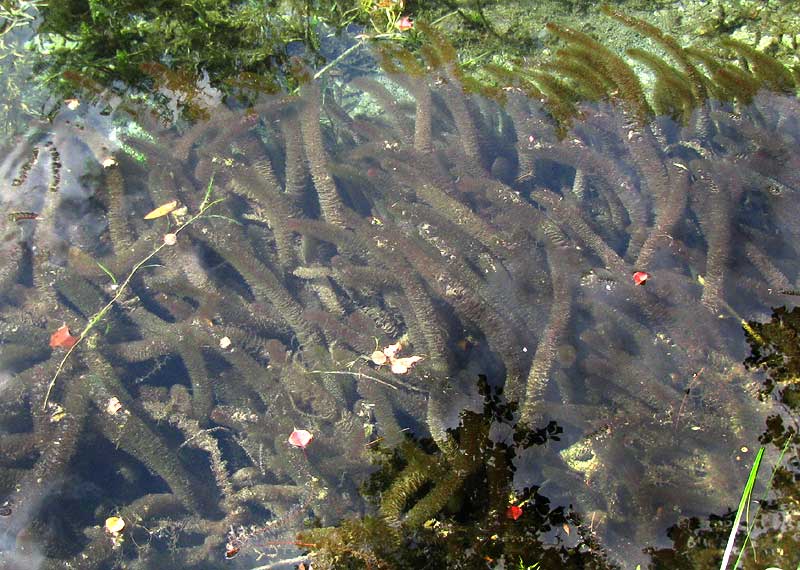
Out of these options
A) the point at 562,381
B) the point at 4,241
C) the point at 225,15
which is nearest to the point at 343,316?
the point at 562,381

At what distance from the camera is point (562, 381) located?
2.43 m

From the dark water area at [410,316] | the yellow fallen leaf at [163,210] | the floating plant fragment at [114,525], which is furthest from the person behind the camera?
the yellow fallen leaf at [163,210]

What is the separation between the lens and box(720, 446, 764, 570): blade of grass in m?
1.89

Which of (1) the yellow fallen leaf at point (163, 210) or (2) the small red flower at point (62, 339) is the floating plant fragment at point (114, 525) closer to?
(2) the small red flower at point (62, 339)

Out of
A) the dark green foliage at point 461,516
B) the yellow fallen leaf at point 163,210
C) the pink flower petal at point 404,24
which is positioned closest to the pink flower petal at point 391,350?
the dark green foliage at point 461,516

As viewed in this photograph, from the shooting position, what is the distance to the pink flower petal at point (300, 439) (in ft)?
8.18

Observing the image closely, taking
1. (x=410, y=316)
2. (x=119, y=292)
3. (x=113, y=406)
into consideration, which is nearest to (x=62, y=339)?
(x=119, y=292)

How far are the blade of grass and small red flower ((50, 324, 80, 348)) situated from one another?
9.37ft

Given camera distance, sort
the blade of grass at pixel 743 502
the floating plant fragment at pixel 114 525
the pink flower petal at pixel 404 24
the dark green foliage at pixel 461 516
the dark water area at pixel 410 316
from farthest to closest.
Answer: the pink flower petal at pixel 404 24
the floating plant fragment at pixel 114 525
the dark water area at pixel 410 316
the dark green foliage at pixel 461 516
the blade of grass at pixel 743 502

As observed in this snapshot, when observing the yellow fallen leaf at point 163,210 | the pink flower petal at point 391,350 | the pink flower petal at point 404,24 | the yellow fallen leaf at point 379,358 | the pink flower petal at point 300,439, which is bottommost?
the pink flower petal at point 300,439

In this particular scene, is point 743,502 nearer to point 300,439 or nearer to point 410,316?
point 410,316

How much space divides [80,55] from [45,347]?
176 centimetres

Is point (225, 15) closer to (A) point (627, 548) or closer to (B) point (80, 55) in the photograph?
(B) point (80, 55)

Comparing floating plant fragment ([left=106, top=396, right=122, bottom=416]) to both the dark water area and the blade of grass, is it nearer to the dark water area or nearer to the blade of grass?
the dark water area
